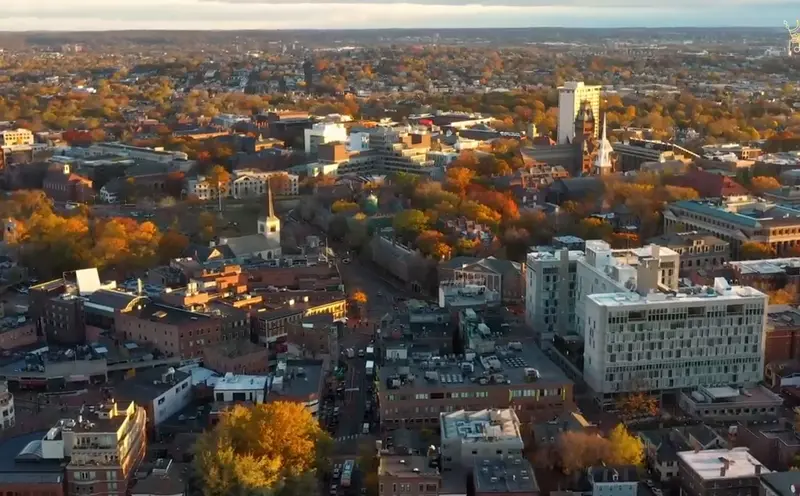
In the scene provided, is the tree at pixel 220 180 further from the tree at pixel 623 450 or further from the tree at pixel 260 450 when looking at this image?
the tree at pixel 623 450

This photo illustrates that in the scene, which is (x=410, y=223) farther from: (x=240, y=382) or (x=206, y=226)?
(x=240, y=382)

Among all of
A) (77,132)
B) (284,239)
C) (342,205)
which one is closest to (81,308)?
(284,239)

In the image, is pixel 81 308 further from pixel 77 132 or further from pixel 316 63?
pixel 316 63

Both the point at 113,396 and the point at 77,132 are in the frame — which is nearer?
the point at 113,396

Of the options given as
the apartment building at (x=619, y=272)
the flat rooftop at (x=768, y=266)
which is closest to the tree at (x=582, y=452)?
the apartment building at (x=619, y=272)

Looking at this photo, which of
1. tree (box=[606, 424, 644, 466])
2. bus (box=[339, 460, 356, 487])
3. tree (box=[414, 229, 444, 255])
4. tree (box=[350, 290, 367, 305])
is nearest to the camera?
tree (box=[606, 424, 644, 466])

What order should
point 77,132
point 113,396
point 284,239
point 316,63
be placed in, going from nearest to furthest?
point 113,396 < point 284,239 < point 77,132 < point 316,63

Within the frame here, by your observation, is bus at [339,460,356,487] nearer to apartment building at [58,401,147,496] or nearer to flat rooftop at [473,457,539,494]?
flat rooftop at [473,457,539,494]

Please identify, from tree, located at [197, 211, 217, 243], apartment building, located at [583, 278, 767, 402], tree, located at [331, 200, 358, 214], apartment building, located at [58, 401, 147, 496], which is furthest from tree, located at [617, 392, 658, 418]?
tree, located at [331, 200, 358, 214]

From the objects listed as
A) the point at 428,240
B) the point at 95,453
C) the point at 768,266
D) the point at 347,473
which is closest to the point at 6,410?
the point at 95,453
